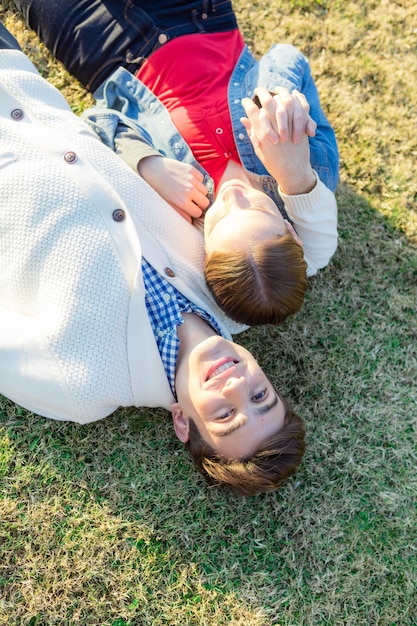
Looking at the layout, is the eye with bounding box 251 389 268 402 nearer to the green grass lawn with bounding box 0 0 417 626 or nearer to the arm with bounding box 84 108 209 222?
the green grass lawn with bounding box 0 0 417 626

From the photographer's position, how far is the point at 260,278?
2.66 m

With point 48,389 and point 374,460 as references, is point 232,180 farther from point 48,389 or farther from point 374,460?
point 374,460

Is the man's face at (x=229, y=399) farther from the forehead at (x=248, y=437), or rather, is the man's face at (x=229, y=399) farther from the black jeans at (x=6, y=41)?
the black jeans at (x=6, y=41)

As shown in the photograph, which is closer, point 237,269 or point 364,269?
point 237,269

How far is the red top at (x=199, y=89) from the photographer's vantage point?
3.16 m

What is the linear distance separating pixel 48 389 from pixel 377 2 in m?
3.54

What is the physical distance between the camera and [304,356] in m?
3.52

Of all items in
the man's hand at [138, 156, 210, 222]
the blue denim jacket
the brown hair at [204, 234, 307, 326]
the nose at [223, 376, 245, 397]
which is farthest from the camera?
the blue denim jacket

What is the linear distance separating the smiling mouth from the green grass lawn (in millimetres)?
833

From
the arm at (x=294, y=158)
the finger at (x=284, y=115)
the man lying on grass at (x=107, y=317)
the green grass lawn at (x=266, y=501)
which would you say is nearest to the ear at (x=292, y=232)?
the arm at (x=294, y=158)

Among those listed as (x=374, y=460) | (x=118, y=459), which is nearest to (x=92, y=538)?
(x=118, y=459)

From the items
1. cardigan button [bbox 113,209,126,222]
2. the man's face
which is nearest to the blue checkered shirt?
the man's face

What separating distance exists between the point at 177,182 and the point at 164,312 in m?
0.72

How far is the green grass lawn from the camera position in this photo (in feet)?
10.1
